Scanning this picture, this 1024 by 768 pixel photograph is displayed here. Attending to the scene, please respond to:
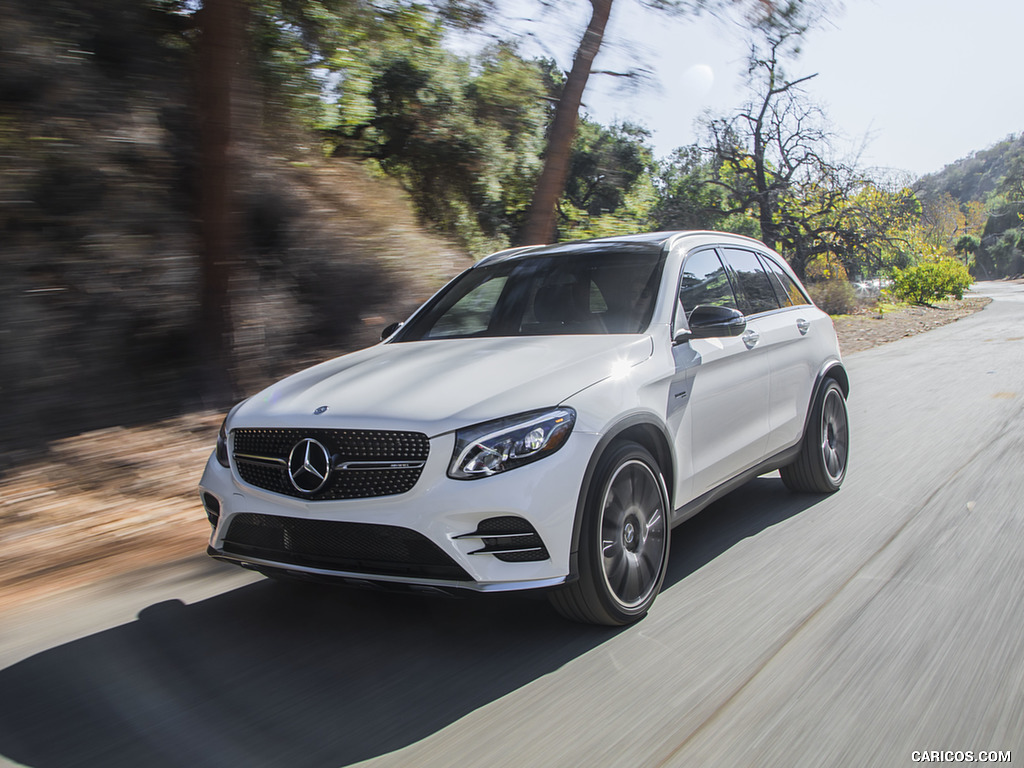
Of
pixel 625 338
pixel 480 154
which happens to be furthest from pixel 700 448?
pixel 480 154

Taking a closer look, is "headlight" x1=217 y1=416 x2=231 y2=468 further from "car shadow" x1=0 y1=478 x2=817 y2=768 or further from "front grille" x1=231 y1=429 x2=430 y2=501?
"car shadow" x1=0 y1=478 x2=817 y2=768

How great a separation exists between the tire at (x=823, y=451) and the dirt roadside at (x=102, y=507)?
3.69 meters

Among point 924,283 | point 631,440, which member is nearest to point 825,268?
point 924,283

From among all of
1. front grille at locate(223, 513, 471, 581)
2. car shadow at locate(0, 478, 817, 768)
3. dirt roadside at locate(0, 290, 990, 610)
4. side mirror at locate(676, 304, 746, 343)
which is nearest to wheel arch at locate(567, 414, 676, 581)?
car shadow at locate(0, 478, 817, 768)

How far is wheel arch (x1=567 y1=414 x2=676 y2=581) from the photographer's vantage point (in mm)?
3480

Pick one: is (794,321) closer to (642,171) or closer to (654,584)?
(654,584)

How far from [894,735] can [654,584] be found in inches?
50.3

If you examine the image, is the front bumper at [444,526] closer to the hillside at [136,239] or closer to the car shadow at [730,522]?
the car shadow at [730,522]

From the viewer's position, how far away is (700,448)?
4.41 meters

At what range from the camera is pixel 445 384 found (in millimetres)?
3703

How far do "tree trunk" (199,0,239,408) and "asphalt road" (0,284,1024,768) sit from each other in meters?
3.95

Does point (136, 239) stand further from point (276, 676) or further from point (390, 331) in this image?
point (276, 676)

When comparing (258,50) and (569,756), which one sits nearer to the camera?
(569,756)

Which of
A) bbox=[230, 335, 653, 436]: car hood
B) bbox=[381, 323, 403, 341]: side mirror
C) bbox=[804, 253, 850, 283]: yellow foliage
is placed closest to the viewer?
bbox=[230, 335, 653, 436]: car hood
